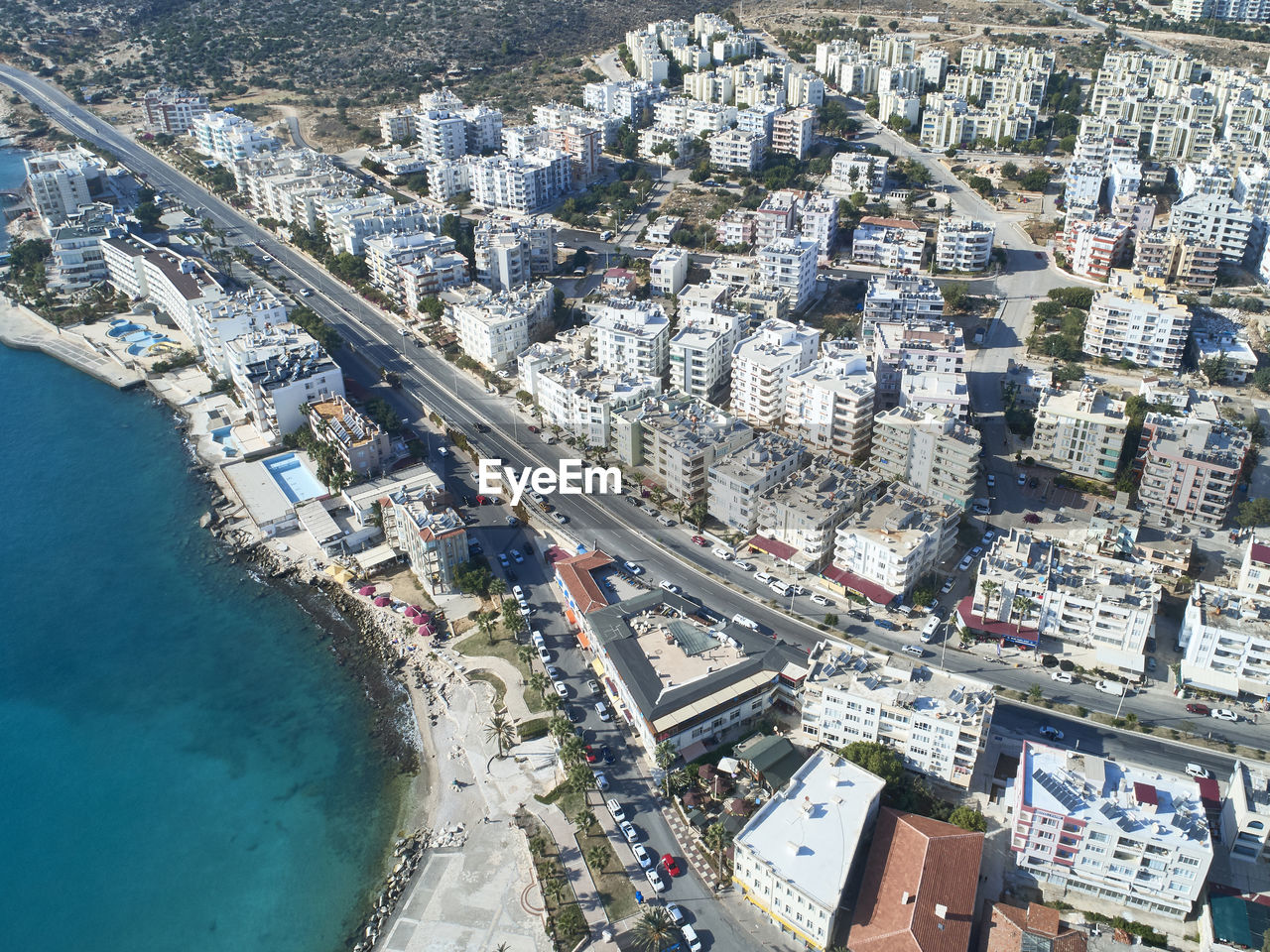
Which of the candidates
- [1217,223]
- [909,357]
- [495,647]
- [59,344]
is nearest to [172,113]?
[59,344]

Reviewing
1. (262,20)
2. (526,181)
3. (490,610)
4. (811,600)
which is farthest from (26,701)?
(262,20)

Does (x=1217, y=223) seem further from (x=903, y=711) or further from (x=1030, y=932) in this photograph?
(x=1030, y=932)

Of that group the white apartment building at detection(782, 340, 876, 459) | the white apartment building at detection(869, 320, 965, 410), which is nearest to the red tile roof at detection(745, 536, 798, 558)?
the white apartment building at detection(782, 340, 876, 459)

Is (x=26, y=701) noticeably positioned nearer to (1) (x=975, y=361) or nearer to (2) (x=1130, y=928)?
(2) (x=1130, y=928)

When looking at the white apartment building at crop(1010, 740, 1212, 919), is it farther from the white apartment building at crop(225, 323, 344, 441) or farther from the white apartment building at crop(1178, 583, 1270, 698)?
the white apartment building at crop(225, 323, 344, 441)

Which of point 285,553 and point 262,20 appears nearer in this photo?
point 285,553

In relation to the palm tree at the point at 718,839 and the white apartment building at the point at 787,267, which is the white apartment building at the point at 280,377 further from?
the palm tree at the point at 718,839

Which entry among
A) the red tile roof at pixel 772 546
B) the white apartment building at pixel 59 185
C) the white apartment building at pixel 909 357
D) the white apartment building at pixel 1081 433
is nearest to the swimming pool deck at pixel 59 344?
the white apartment building at pixel 59 185
